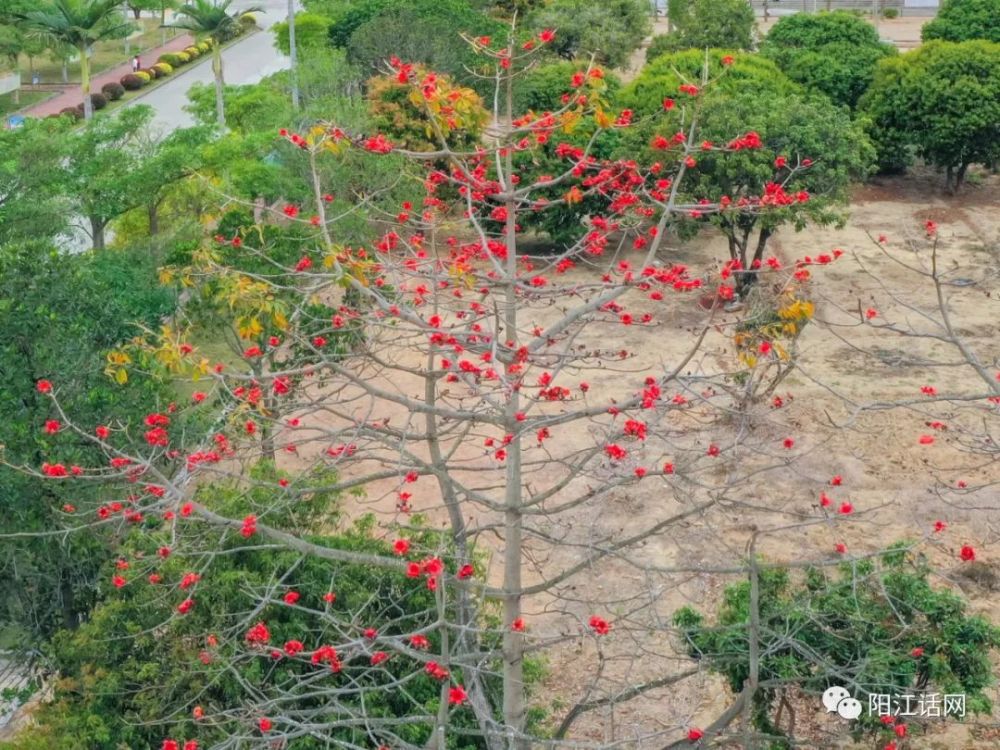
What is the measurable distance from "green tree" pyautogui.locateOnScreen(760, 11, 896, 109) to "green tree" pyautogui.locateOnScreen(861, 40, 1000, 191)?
1.18 meters

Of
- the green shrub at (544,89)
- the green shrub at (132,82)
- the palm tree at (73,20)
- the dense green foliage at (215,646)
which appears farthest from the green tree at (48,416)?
the green shrub at (132,82)

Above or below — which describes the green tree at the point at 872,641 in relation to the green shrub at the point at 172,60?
above

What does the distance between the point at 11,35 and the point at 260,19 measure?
1670 centimetres

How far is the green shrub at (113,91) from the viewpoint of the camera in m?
36.7

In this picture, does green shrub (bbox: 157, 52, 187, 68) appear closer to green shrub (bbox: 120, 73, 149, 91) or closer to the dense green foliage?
green shrub (bbox: 120, 73, 149, 91)

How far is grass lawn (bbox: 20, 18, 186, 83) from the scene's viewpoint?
40500mm

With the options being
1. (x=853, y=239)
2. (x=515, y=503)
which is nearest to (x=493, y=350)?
(x=515, y=503)

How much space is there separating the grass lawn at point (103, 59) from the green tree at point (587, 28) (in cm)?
1507

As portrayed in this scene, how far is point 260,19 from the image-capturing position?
50.6m

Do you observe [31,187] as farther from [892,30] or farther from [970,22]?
[892,30]

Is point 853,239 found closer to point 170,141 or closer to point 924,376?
point 924,376

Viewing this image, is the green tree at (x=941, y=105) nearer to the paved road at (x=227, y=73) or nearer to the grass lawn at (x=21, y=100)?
the paved road at (x=227, y=73)

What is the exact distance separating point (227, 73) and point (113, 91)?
180 inches

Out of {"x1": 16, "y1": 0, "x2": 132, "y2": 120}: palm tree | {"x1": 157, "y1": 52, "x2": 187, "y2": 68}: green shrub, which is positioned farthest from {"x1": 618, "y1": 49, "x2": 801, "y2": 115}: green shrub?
{"x1": 157, "y1": 52, "x2": 187, "y2": 68}: green shrub
